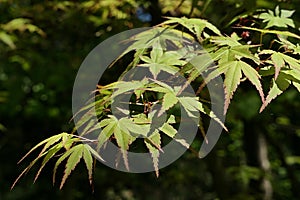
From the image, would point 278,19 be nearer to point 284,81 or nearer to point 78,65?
point 284,81

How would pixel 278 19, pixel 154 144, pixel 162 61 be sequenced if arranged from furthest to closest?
1. pixel 278 19
2. pixel 162 61
3. pixel 154 144

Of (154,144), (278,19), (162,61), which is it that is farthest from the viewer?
(278,19)

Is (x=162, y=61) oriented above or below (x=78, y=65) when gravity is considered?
above

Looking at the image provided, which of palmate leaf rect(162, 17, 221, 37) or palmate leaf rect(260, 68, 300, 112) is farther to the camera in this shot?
palmate leaf rect(162, 17, 221, 37)

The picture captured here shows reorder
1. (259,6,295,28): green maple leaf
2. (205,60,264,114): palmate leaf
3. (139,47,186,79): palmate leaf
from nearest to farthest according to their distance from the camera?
(205,60,264,114): palmate leaf → (139,47,186,79): palmate leaf → (259,6,295,28): green maple leaf

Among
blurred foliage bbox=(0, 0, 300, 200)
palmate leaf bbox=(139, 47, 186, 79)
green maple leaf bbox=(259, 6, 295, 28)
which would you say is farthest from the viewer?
blurred foliage bbox=(0, 0, 300, 200)

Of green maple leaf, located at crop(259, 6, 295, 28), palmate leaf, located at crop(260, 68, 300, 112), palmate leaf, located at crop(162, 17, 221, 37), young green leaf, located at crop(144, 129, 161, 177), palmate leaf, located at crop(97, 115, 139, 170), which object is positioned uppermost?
palmate leaf, located at crop(162, 17, 221, 37)

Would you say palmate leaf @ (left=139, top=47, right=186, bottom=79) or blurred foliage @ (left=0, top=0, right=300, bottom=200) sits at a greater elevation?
palmate leaf @ (left=139, top=47, right=186, bottom=79)

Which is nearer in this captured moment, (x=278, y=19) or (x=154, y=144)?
(x=154, y=144)

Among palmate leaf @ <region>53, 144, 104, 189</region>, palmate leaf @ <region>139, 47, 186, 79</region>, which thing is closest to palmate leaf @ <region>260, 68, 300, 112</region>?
palmate leaf @ <region>139, 47, 186, 79</region>

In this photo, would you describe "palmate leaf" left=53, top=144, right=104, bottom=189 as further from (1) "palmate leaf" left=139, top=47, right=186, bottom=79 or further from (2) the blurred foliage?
(2) the blurred foliage

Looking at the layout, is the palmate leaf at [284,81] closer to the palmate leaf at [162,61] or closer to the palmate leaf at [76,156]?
the palmate leaf at [162,61]

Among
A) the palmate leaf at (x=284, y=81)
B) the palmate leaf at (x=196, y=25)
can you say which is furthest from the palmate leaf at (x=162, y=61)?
the palmate leaf at (x=284, y=81)

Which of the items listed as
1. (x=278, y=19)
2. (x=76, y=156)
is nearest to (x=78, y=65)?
(x=278, y=19)
